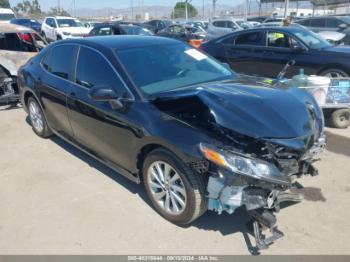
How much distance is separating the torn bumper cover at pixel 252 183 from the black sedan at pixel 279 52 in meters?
4.90

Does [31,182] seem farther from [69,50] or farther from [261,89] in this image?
[261,89]

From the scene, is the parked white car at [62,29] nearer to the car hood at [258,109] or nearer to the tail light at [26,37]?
the tail light at [26,37]

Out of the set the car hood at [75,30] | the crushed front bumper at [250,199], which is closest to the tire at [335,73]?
the crushed front bumper at [250,199]

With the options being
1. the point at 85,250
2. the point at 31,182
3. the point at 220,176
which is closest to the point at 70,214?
the point at 85,250

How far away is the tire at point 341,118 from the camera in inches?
242

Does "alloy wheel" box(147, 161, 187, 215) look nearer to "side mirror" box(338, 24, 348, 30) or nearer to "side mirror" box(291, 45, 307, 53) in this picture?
"side mirror" box(291, 45, 307, 53)

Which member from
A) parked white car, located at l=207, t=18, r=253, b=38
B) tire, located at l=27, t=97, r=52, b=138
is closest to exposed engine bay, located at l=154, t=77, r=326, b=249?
tire, located at l=27, t=97, r=52, b=138

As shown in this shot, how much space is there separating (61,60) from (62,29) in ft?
55.6

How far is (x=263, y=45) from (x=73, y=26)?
1590cm

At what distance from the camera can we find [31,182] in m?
4.54

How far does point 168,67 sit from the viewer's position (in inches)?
162

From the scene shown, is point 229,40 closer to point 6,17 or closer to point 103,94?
point 103,94

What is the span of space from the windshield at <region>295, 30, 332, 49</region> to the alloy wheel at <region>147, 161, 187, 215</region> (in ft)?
18.6

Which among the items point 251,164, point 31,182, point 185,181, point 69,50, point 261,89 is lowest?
point 31,182
